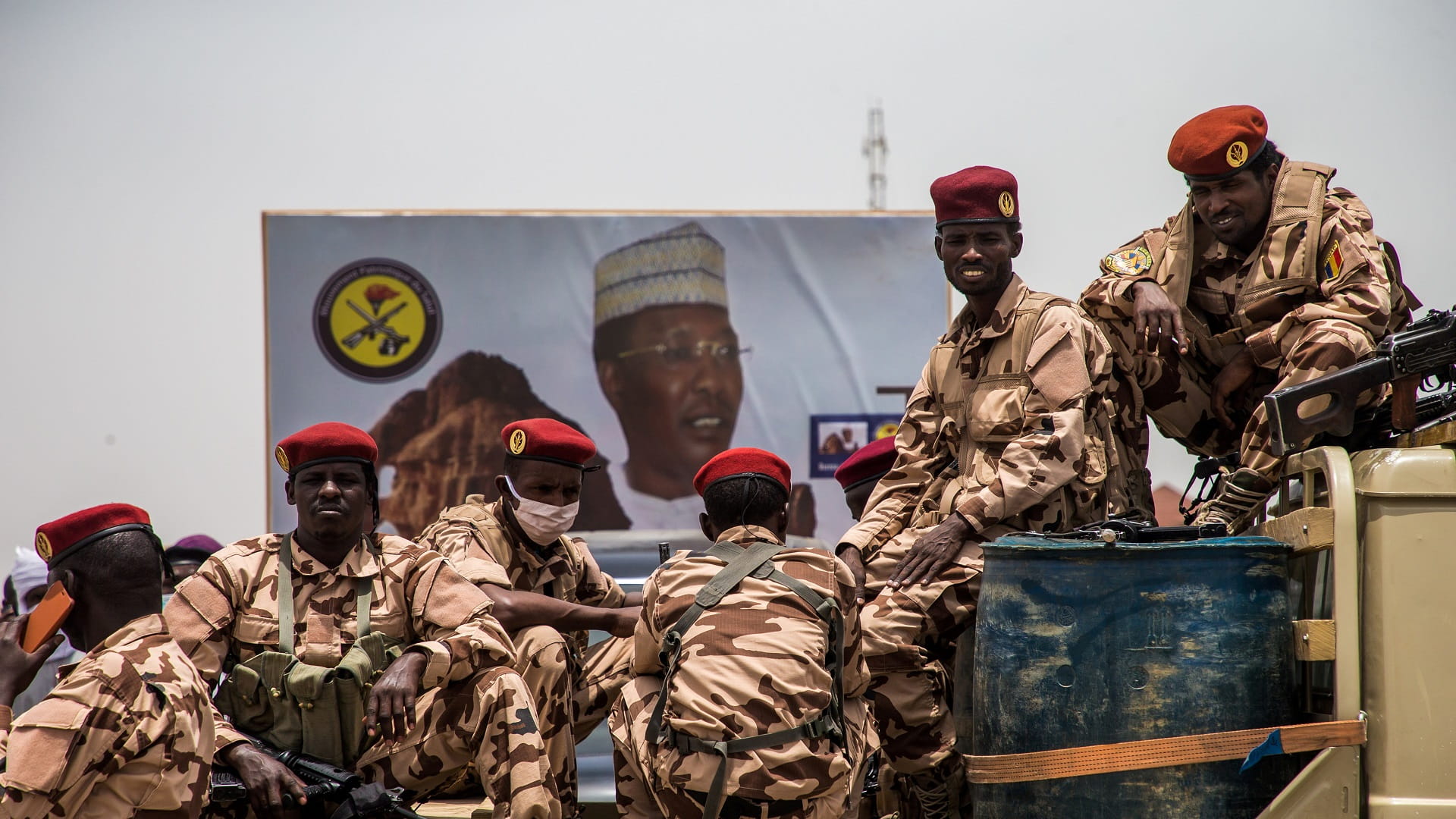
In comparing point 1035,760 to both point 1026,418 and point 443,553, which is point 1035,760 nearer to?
point 1026,418

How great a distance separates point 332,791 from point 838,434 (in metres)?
5.50

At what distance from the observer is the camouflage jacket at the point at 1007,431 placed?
13.1 ft

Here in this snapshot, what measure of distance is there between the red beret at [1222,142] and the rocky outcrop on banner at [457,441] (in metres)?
4.97

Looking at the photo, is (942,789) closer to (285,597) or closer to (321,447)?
(285,597)

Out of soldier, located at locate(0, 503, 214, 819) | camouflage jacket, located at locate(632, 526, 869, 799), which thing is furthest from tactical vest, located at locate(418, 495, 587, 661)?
soldier, located at locate(0, 503, 214, 819)

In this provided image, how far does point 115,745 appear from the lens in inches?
123

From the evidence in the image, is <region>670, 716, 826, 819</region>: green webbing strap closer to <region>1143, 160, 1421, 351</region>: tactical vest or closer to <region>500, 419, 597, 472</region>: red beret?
<region>500, 419, 597, 472</region>: red beret

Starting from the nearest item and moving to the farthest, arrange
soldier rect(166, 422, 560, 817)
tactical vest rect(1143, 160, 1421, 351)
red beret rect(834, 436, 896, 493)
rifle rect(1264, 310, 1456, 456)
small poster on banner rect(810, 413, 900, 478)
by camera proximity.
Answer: rifle rect(1264, 310, 1456, 456) → soldier rect(166, 422, 560, 817) → tactical vest rect(1143, 160, 1421, 351) → red beret rect(834, 436, 896, 493) → small poster on banner rect(810, 413, 900, 478)

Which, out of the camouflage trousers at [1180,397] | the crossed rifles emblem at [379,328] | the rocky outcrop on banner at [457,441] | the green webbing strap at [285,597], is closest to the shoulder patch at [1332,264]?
the camouflage trousers at [1180,397]

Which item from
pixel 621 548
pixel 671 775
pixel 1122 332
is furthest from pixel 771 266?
pixel 671 775

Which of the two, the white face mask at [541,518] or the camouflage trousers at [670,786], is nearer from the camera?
the camouflage trousers at [670,786]

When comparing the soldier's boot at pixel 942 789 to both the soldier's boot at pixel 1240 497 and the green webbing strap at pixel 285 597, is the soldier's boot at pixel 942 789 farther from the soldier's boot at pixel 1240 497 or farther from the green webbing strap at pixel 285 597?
the green webbing strap at pixel 285 597

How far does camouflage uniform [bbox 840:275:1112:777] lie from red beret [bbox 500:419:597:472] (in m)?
1.17

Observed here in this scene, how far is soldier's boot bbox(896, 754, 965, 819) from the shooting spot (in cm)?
407
